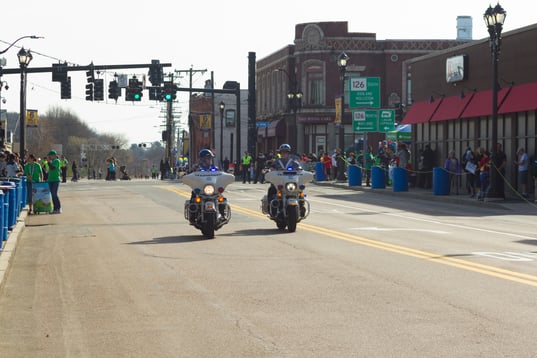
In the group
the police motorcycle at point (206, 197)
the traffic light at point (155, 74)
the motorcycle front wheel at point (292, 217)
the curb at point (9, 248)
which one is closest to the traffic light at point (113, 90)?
the traffic light at point (155, 74)

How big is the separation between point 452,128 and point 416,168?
4.95m

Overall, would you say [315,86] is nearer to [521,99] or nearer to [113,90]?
[113,90]

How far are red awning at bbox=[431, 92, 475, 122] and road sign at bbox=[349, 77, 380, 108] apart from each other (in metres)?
8.02

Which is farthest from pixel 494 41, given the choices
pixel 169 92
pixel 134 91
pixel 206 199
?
pixel 169 92

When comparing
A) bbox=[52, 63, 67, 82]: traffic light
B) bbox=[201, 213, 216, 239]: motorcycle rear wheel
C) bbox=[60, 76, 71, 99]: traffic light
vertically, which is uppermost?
bbox=[52, 63, 67, 82]: traffic light

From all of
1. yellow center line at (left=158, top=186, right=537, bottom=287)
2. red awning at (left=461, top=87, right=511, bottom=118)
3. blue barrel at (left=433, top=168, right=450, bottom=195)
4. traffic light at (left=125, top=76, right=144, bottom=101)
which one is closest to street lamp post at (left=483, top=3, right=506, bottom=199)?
blue barrel at (left=433, top=168, right=450, bottom=195)

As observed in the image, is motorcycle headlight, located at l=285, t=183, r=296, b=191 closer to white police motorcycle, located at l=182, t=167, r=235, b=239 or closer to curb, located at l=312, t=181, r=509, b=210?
white police motorcycle, located at l=182, t=167, r=235, b=239

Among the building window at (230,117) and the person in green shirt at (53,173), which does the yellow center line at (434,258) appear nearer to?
the person in green shirt at (53,173)

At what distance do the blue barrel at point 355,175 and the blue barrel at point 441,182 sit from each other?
9.77 m

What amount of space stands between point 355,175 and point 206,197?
28865mm

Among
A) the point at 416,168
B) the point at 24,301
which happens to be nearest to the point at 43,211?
the point at 24,301

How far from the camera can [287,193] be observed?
67.4 ft

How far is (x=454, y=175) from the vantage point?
40688 millimetres

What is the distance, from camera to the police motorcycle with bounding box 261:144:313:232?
20.3m
